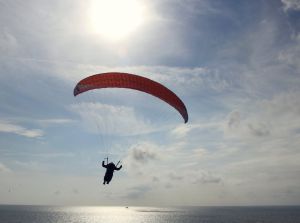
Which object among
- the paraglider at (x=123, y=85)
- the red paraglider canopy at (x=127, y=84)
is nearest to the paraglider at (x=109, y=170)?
the paraglider at (x=123, y=85)

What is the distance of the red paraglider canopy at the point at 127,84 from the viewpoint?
24.4 meters

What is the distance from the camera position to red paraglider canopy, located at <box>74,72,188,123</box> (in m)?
24.4

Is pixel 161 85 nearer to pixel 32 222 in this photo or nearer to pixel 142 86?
pixel 142 86

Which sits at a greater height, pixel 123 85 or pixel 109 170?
pixel 123 85

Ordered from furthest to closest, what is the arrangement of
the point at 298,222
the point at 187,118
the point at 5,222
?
the point at 298,222 → the point at 5,222 → the point at 187,118

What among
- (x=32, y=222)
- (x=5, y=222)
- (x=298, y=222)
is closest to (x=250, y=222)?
(x=298, y=222)

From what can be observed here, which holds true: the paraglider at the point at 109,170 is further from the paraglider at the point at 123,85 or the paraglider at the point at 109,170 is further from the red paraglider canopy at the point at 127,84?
the red paraglider canopy at the point at 127,84

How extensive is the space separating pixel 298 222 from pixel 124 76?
556ft

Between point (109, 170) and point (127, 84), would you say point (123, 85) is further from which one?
point (109, 170)

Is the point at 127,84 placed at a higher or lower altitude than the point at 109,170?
higher

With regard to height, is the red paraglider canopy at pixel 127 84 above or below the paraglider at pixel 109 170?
above

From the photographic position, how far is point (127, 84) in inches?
974

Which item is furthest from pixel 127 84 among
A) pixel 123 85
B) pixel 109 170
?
pixel 109 170

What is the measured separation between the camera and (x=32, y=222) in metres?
161
